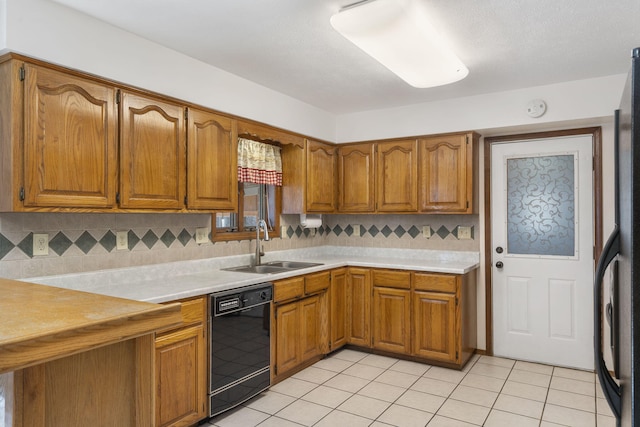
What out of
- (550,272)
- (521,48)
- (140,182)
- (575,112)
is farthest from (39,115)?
(550,272)

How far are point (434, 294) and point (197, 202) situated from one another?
2.20 m

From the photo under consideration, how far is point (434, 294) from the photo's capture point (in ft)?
12.4

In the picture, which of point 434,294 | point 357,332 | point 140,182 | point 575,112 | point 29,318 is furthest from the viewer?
point 357,332

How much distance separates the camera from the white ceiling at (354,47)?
2.29 m

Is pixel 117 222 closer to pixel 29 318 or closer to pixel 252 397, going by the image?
pixel 252 397

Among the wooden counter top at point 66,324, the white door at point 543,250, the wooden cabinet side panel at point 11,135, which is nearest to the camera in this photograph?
the wooden counter top at point 66,324

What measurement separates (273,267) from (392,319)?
1.24 meters

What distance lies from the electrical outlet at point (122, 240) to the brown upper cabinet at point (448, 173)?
105 inches

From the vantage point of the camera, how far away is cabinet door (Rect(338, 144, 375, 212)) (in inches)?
176

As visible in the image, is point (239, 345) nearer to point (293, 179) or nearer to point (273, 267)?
point (273, 267)

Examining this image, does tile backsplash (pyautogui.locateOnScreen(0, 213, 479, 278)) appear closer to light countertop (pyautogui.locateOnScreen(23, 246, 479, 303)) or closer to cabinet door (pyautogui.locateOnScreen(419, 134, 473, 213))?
light countertop (pyautogui.locateOnScreen(23, 246, 479, 303))

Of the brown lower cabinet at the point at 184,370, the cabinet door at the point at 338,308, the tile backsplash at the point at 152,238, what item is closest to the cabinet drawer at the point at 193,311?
the brown lower cabinet at the point at 184,370

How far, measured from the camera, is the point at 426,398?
10.3 feet

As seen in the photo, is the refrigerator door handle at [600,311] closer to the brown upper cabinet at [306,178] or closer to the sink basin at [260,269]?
the sink basin at [260,269]
